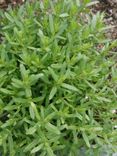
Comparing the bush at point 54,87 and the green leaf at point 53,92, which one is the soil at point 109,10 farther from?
the green leaf at point 53,92

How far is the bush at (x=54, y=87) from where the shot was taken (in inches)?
96.3

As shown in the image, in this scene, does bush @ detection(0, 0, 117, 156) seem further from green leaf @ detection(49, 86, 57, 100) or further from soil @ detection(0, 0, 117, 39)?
soil @ detection(0, 0, 117, 39)

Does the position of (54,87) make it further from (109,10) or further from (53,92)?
(109,10)

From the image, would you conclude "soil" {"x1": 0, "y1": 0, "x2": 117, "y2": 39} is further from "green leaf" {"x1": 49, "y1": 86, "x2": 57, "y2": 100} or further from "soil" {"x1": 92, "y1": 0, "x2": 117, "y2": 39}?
"green leaf" {"x1": 49, "y1": 86, "x2": 57, "y2": 100}

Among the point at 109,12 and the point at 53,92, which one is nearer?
the point at 53,92

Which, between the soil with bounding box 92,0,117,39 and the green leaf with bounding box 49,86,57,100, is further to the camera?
the soil with bounding box 92,0,117,39

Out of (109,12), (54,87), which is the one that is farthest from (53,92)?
(109,12)

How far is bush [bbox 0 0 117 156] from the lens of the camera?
2.45 metres

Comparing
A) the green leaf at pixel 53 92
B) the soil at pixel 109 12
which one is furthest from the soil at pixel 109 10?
the green leaf at pixel 53 92

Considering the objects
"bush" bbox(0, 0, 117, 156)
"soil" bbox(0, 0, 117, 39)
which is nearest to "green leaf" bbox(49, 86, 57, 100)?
"bush" bbox(0, 0, 117, 156)

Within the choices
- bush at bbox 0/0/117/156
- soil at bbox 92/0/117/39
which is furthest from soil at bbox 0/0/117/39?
bush at bbox 0/0/117/156

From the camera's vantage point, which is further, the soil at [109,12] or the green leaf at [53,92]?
the soil at [109,12]

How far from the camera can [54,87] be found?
2.45 metres

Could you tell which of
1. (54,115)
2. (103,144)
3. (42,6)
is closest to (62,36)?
(42,6)
